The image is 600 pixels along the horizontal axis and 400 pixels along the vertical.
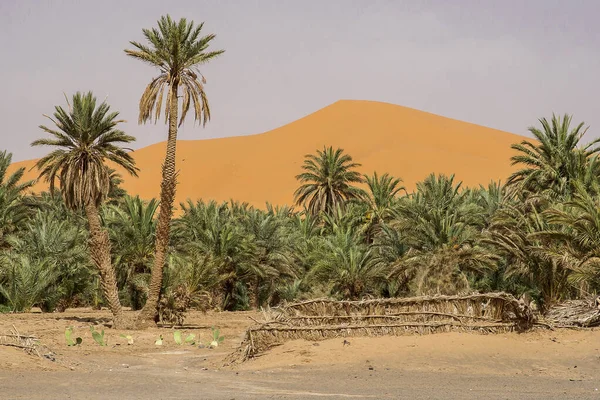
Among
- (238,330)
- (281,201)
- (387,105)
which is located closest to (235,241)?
(238,330)

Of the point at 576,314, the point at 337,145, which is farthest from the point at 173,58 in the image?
the point at 337,145

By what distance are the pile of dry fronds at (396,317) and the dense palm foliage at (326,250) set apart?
20.1 feet

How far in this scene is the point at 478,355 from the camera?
55.7 feet

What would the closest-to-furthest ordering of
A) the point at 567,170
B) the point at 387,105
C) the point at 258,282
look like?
1. the point at 567,170
2. the point at 258,282
3. the point at 387,105

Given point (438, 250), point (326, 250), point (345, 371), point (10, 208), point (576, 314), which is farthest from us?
point (10, 208)

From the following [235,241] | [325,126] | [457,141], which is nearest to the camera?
[235,241]

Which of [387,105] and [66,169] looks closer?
[66,169]

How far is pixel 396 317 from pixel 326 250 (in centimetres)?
1807

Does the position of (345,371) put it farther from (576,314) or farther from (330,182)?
(330,182)

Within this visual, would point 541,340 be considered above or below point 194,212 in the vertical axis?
below

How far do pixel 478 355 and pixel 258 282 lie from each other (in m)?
24.9

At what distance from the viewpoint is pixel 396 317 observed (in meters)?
18.6

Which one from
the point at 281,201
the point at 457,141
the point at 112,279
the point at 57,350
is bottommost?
the point at 57,350

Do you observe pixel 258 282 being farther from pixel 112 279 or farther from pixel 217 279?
pixel 112 279
